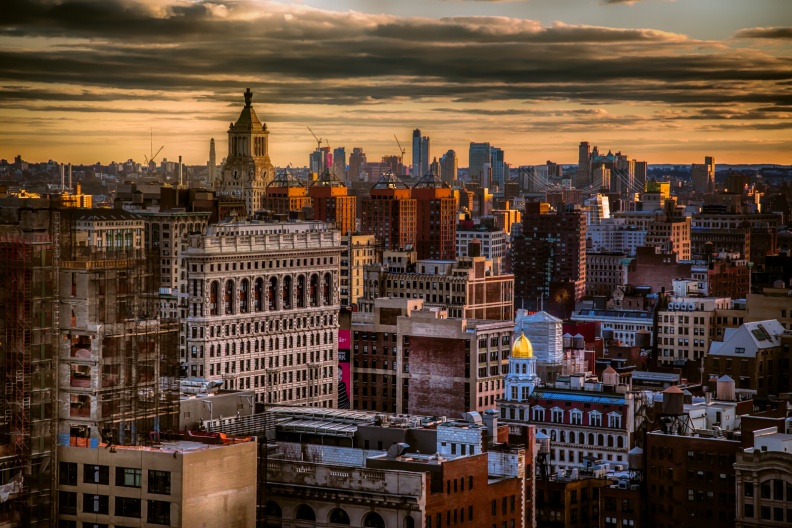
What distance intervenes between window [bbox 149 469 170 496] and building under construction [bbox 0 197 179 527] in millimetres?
3177

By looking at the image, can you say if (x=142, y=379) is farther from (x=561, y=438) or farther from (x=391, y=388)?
(x=391, y=388)

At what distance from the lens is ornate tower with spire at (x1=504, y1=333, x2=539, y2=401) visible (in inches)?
4904

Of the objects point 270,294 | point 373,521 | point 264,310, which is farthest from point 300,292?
point 373,521

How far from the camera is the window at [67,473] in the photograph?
7650cm

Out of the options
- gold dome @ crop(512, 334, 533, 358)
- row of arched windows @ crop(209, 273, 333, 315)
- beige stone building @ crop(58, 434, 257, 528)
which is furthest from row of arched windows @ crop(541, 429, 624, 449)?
beige stone building @ crop(58, 434, 257, 528)

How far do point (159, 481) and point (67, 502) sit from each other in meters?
4.28

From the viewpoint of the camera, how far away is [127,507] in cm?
7538

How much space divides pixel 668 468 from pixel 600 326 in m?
69.0

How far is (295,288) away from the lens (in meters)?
140

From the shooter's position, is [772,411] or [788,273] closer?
[772,411]

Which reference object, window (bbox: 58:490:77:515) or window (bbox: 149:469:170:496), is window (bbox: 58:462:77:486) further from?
window (bbox: 149:469:170:496)

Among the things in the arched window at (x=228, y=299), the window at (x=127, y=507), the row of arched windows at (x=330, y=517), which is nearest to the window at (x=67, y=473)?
the window at (x=127, y=507)

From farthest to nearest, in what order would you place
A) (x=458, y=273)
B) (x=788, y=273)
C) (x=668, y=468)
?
(x=788, y=273) < (x=458, y=273) < (x=668, y=468)

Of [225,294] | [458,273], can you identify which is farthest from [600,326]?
[225,294]
